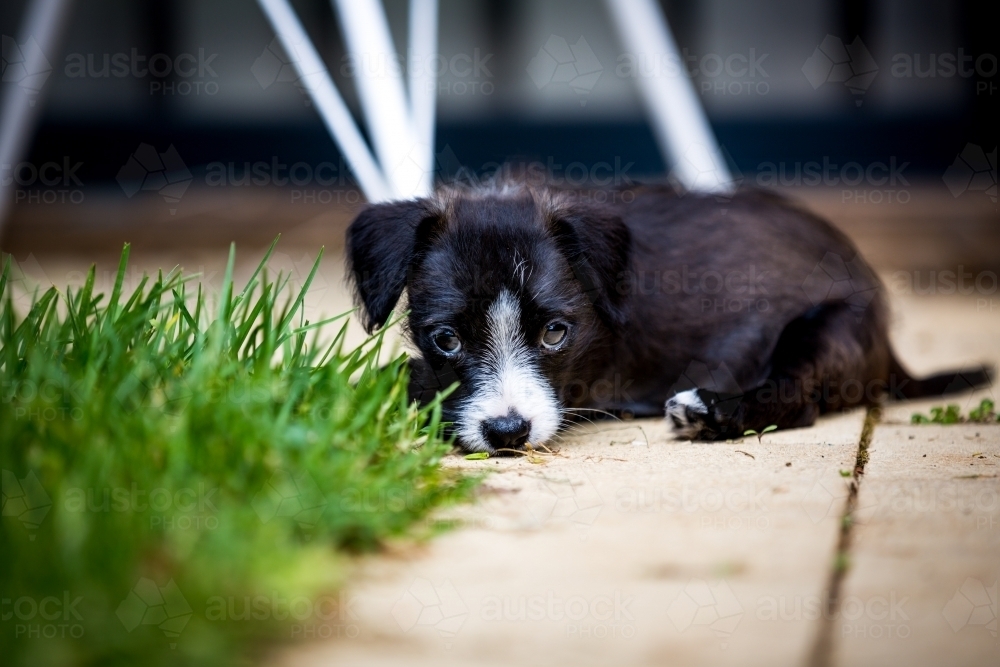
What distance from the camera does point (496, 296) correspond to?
3.39 metres

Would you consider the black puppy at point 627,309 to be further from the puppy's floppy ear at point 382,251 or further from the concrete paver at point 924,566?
the concrete paver at point 924,566

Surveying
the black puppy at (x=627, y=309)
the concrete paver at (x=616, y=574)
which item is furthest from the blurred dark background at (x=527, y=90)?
the concrete paver at (x=616, y=574)

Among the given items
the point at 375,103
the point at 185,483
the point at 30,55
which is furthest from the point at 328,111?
the point at 185,483

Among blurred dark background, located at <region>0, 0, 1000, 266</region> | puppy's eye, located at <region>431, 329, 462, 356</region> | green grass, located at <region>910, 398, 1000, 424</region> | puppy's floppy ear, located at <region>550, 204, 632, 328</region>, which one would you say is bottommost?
green grass, located at <region>910, 398, 1000, 424</region>

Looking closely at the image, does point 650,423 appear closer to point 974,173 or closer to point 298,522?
point 298,522

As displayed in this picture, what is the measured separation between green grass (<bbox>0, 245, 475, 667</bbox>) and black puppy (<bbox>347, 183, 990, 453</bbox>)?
14.3 inches

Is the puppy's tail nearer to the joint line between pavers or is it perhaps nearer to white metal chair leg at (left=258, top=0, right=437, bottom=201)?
the joint line between pavers

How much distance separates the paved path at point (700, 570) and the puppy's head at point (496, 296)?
1.03 ft

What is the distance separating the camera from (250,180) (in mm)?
10172

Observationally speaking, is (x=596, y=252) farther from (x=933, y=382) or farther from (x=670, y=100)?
(x=670, y=100)

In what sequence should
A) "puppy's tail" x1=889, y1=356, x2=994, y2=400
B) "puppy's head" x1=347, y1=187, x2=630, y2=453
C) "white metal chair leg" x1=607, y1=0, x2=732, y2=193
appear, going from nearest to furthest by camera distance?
"puppy's head" x1=347, y1=187, x2=630, y2=453, "puppy's tail" x1=889, y1=356, x2=994, y2=400, "white metal chair leg" x1=607, y1=0, x2=732, y2=193

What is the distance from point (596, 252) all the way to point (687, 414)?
66cm

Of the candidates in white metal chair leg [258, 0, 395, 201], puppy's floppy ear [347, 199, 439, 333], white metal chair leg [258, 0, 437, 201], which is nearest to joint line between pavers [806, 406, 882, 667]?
puppy's floppy ear [347, 199, 439, 333]

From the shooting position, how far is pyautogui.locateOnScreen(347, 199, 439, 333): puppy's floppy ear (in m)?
3.48
